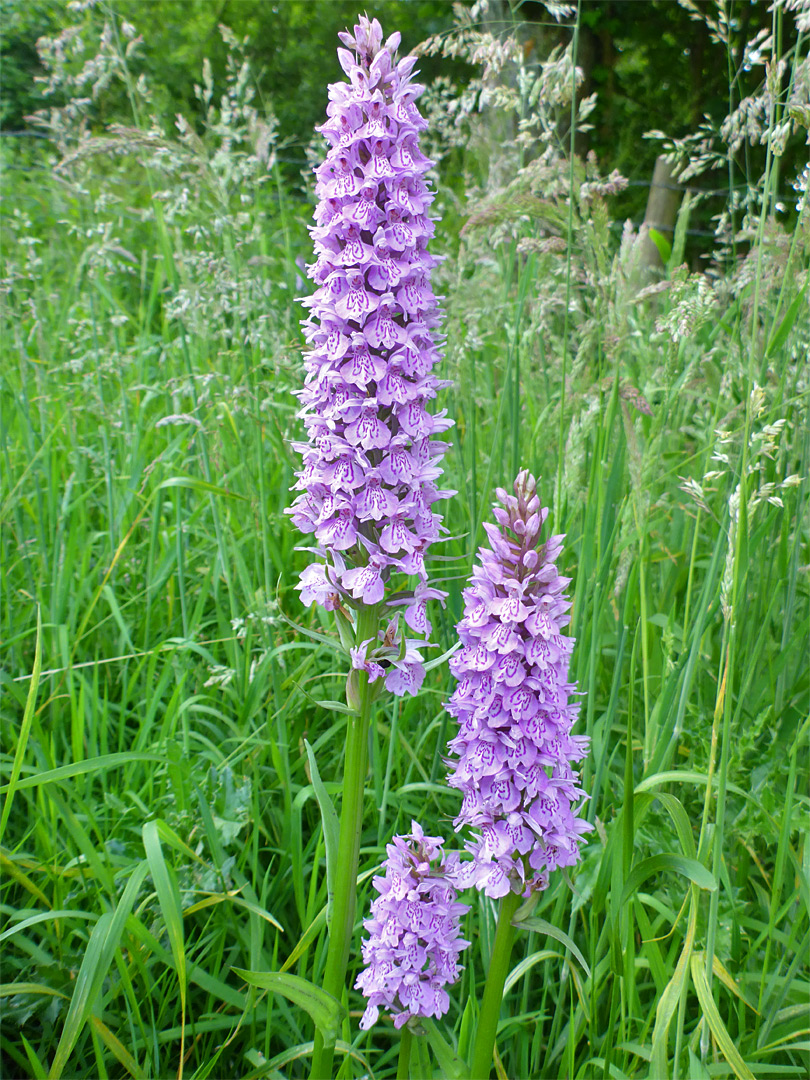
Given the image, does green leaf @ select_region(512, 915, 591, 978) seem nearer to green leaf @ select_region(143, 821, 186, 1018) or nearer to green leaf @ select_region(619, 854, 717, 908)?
green leaf @ select_region(619, 854, 717, 908)

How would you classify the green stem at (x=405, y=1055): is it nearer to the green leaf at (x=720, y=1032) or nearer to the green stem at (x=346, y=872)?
the green stem at (x=346, y=872)

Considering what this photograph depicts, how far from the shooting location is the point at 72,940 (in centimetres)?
217

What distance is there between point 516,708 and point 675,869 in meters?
0.46

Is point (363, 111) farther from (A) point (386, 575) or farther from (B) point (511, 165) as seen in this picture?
(B) point (511, 165)

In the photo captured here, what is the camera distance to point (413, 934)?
163cm

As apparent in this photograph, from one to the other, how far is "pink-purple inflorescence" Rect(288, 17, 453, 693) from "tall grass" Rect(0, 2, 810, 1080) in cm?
54

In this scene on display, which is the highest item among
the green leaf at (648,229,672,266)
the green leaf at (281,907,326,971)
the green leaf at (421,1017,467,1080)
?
the green leaf at (648,229,672,266)

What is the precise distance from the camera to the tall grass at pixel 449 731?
1832 mm

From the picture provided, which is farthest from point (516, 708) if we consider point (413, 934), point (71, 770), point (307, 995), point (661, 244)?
point (661, 244)

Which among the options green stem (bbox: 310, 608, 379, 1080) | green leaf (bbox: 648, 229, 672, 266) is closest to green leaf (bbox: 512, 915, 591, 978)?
green stem (bbox: 310, 608, 379, 1080)

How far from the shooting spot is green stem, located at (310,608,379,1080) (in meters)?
1.62

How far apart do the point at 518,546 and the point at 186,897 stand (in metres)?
1.34


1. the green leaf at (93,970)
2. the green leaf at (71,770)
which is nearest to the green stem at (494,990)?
the green leaf at (93,970)

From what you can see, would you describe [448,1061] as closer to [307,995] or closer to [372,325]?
[307,995]
